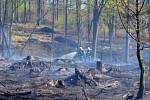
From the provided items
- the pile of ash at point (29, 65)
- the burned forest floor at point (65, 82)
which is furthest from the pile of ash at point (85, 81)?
the pile of ash at point (29, 65)

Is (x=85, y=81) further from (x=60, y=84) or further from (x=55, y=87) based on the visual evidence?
(x=55, y=87)

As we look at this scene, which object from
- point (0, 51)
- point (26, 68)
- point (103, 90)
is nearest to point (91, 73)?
point (103, 90)

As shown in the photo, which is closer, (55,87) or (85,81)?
(55,87)

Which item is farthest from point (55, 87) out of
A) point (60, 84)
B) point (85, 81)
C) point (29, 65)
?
point (29, 65)

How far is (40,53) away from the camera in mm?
59375

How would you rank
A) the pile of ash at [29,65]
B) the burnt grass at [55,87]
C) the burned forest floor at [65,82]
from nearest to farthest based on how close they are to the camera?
1. the burnt grass at [55,87]
2. the burned forest floor at [65,82]
3. the pile of ash at [29,65]

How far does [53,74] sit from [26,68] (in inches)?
136

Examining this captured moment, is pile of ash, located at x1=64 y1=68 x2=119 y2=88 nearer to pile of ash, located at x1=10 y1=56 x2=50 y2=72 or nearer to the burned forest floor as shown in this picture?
the burned forest floor

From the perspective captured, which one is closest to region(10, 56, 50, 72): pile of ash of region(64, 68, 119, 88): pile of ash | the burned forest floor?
the burned forest floor

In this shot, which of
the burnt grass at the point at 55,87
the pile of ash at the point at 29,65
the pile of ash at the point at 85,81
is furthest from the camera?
the pile of ash at the point at 29,65

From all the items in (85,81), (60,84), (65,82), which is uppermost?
(60,84)

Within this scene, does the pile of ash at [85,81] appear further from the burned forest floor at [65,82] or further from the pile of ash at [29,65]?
the pile of ash at [29,65]

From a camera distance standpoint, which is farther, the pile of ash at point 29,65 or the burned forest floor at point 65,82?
the pile of ash at point 29,65

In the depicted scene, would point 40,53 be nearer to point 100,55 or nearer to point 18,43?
point 18,43
